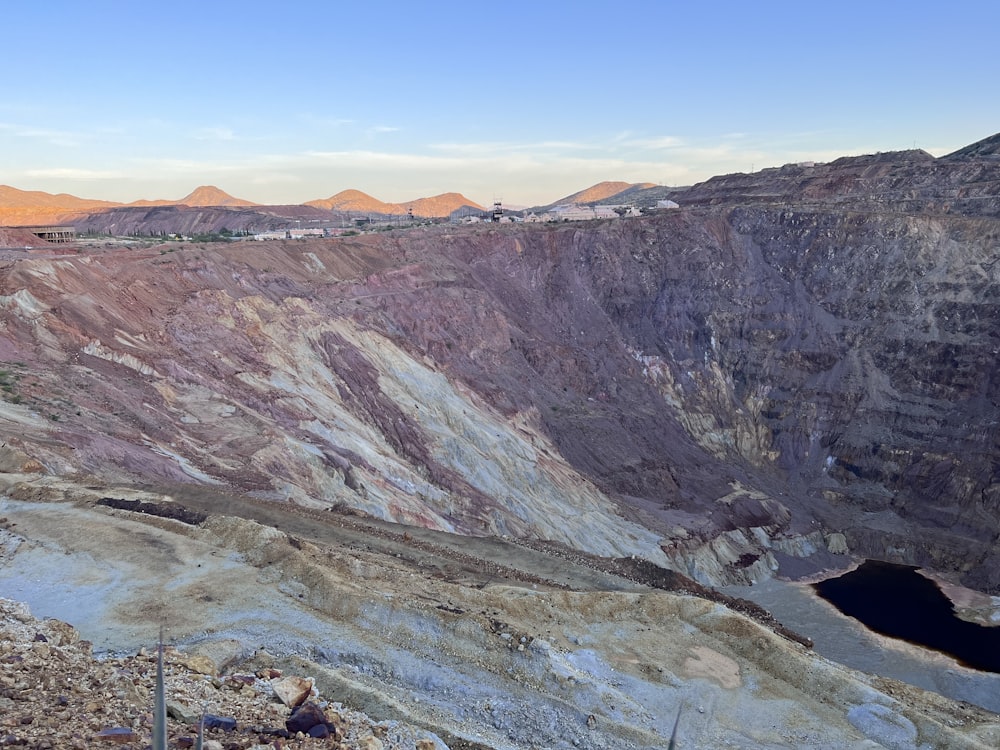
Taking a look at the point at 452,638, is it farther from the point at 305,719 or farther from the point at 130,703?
the point at 130,703

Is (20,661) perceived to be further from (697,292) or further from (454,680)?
(697,292)

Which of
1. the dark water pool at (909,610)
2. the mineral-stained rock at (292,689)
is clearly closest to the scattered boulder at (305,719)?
the mineral-stained rock at (292,689)

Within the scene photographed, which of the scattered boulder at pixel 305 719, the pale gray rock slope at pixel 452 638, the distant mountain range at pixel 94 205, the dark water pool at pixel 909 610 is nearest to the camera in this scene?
the scattered boulder at pixel 305 719

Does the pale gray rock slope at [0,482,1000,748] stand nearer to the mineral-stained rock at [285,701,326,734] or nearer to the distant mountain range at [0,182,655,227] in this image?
the mineral-stained rock at [285,701,326,734]

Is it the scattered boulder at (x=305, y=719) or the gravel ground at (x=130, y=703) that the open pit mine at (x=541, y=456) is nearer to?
the gravel ground at (x=130, y=703)

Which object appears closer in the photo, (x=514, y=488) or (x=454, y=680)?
(x=454, y=680)

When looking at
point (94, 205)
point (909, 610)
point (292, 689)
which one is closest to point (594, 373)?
point (909, 610)

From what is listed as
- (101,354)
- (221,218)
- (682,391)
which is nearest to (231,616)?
(101,354)
